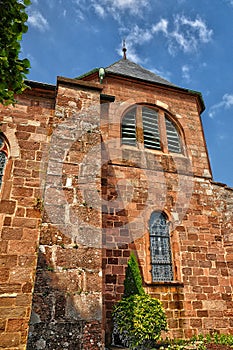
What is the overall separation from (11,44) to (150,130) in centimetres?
567

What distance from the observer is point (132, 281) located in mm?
5566

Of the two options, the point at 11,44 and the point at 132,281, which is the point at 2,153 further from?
the point at 132,281

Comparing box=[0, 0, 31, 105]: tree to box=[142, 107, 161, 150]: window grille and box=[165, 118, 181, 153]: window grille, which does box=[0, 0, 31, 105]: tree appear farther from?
box=[165, 118, 181, 153]: window grille

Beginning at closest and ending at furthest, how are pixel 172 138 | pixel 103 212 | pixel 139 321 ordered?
pixel 139 321 → pixel 103 212 → pixel 172 138

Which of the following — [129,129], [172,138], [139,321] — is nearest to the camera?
[139,321]

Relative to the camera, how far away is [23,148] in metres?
5.54

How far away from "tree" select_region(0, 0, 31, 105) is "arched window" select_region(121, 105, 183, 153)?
4.51 m

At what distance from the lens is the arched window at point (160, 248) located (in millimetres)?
6549

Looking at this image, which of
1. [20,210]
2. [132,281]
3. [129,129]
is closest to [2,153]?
[20,210]

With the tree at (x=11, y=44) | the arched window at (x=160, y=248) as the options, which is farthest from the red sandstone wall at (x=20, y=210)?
the arched window at (x=160, y=248)

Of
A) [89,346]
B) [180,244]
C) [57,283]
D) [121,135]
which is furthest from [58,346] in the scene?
[121,135]

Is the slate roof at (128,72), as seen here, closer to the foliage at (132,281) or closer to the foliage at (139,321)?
the foliage at (132,281)

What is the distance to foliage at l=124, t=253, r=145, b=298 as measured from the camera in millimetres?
5473

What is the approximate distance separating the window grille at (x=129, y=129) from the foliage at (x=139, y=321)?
436 centimetres
